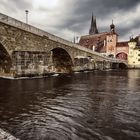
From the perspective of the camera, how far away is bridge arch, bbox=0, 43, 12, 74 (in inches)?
724

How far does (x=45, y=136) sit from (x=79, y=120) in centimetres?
156

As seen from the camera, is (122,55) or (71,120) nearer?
(71,120)

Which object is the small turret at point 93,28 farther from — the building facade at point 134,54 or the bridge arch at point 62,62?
the bridge arch at point 62,62

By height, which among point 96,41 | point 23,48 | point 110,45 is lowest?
point 23,48

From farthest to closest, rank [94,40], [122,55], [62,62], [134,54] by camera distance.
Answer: [94,40]
[122,55]
[134,54]
[62,62]

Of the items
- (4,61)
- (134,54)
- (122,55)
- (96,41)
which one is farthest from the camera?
(96,41)

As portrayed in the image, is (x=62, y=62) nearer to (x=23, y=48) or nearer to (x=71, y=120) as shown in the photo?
(x=23, y=48)

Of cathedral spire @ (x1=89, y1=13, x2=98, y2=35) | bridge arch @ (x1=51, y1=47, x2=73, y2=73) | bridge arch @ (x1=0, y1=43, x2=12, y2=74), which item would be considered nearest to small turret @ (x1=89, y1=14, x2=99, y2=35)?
cathedral spire @ (x1=89, y1=13, x2=98, y2=35)

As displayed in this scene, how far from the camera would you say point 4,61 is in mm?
19250

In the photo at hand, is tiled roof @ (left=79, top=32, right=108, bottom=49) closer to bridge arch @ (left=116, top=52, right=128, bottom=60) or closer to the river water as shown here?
bridge arch @ (left=116, top=52, right=128, bottom=60)

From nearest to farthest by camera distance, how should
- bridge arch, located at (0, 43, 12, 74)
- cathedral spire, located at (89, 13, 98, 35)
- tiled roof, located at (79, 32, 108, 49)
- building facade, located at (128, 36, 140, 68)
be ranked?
bridge arch, located at (0, 43, 12, 74), building facade, located at (128, 36, 140, 68), tiled roof, located at (79, 32, 108, 49), cathedral spire, located at (89, 13, 98, 35)

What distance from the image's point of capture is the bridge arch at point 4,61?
18.4 m

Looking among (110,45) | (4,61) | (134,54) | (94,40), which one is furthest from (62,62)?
(94,40)

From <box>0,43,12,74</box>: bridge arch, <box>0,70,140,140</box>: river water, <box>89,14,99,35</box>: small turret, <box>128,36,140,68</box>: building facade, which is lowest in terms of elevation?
<box>0,70,140,140</box>: river water
